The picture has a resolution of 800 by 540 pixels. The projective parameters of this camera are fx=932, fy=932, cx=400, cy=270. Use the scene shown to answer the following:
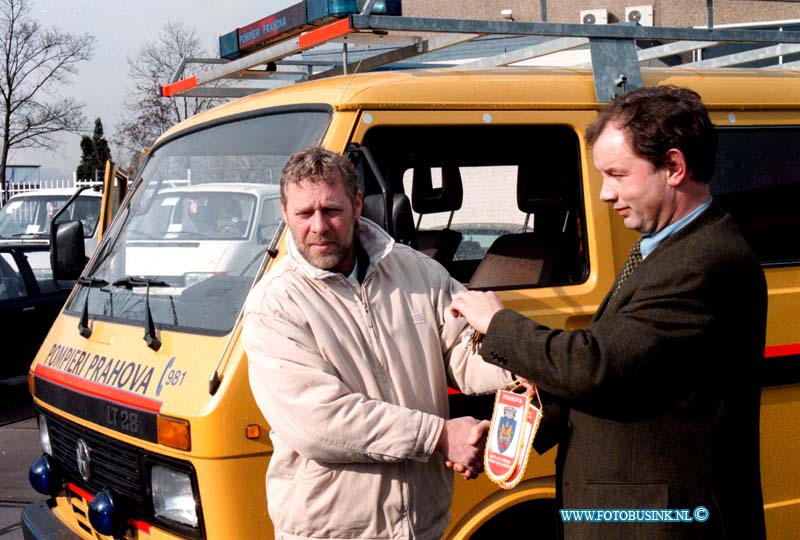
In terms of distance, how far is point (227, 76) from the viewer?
14.6 ft

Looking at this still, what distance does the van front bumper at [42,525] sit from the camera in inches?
150

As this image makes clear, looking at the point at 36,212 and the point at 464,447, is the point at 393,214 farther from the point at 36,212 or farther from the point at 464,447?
the point at 36,212

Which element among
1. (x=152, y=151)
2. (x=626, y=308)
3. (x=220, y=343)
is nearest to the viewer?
(x=626, y=308)

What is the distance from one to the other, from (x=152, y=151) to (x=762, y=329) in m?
2.99

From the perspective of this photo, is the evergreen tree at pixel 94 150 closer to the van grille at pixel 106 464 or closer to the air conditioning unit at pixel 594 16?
the air conditioning unit at pixel 594 16

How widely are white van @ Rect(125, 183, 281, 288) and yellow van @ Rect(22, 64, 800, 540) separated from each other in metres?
0.02

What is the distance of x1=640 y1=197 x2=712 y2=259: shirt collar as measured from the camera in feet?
7.06

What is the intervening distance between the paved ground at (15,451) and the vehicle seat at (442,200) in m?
3.18

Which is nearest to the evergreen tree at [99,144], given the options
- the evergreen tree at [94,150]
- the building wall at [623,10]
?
the evergreen tree at [94,150]

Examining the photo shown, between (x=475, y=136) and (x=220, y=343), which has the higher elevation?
(x=475, y=136)

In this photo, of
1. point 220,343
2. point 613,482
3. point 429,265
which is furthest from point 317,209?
point 613,482

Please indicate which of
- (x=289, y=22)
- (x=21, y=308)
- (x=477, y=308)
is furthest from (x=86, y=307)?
(x=21, y=308)

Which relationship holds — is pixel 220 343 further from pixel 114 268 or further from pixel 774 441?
pixel 774 441

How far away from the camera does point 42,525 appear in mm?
3926
